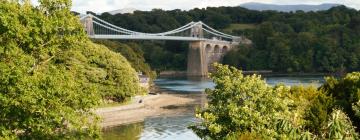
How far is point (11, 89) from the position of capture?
23.5 meters

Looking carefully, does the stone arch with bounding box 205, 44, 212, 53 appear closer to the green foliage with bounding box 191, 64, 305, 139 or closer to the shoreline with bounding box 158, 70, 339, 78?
the shoreline with bounding box 158, 70, 339, 78

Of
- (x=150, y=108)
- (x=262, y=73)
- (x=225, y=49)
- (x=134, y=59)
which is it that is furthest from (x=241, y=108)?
(x=225, y=49)

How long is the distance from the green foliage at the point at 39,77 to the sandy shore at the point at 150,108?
2161 centimetres

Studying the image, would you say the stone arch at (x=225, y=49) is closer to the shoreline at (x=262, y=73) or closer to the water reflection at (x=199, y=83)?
the shoreline at (x=262, y=73)

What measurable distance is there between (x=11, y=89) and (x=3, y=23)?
2.25 meters

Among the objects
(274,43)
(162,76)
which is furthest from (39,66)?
(274,43)

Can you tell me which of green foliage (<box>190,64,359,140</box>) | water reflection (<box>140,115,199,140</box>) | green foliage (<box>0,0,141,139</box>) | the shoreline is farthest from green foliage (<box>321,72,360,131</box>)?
the shoreline

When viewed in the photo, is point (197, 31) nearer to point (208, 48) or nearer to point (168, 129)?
point (208, 48)

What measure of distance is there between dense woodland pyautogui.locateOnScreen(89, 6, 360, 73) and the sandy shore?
6774 cm

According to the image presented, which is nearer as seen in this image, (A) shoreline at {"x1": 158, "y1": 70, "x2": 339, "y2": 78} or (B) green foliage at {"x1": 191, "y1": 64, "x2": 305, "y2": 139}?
(B) green foliage at {"x1": 191, "y1": 64, "x2": 305, "y2": 139}

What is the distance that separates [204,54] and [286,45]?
1933 cm

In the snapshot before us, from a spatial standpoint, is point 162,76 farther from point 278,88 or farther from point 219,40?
point 278,88

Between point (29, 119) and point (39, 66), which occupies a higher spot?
point (39, 66)

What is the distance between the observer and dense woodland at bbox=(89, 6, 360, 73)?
150625 mm
